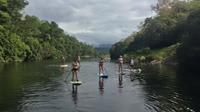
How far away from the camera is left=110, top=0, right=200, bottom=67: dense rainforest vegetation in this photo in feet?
277

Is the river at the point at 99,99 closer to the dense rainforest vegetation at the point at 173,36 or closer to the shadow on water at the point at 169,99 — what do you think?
the shadow on water at the point at 169,99

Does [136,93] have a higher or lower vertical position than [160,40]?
lower

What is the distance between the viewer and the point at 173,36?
441 ft

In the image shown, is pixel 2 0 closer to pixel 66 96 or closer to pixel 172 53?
pixel 172 53

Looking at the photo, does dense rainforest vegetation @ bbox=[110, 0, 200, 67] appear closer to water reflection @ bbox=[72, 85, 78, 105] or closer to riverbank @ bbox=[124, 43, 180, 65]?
riverbank @ bbox=[124, 43, 180, 65]

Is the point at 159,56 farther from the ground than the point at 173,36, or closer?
closer

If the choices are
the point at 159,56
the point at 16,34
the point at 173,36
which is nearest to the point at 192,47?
the point at 159,56

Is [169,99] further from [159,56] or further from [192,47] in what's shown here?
[159,56]

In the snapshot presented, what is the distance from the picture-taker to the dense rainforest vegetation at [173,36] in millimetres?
84525

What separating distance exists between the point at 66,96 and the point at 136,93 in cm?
718

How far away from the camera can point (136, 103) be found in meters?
33.4

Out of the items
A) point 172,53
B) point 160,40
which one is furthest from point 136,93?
point 160,40

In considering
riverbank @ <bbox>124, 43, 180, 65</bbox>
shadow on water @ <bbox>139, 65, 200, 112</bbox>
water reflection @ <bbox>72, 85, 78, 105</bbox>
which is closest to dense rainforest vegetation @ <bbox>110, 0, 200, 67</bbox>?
riverbank @ <bbox>124, 43, 180, 65</bbox>

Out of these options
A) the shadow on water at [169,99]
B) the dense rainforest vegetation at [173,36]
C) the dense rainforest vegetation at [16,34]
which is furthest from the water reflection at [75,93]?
the dense rainforest vegetation at [16,34]
